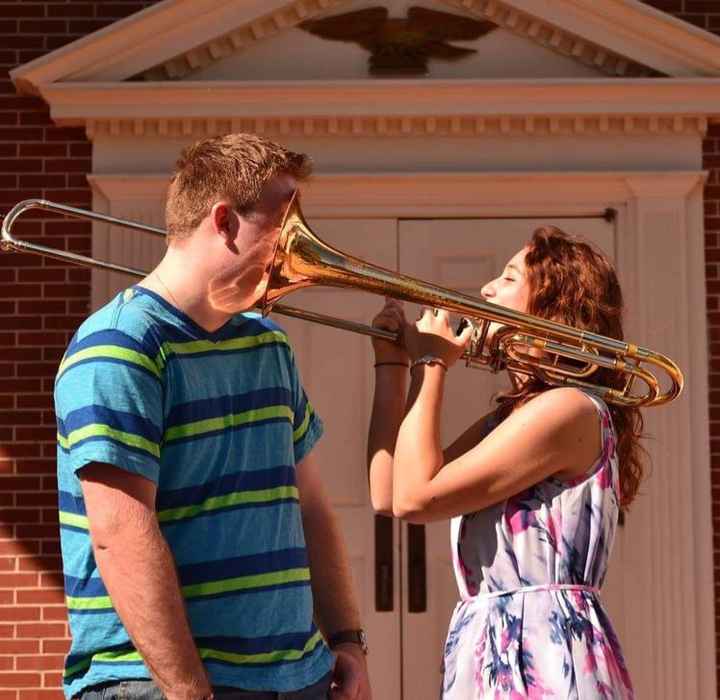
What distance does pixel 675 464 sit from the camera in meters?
5.36

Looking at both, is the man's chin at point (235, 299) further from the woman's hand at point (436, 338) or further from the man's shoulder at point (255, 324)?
the woman's hand at point (436, 338)

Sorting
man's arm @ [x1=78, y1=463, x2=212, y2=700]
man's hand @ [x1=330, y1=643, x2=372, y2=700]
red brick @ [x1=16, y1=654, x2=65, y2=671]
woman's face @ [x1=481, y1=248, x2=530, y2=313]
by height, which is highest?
woman's face @ [x1=481, y1=248, x2=530, y2=313]

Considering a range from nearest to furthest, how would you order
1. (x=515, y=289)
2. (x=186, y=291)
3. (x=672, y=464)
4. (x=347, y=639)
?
(x=186, y=291), (x=347, y=639), (x=515, y=289), (x=672, y=464)

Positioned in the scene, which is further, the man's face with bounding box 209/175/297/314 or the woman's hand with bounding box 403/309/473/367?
the woman's hand with bounding box 403/309/473/367

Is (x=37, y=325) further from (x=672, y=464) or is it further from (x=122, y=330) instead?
(x=122, y=330)

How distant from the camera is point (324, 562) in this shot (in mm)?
2854

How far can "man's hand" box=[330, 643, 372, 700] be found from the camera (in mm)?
2730

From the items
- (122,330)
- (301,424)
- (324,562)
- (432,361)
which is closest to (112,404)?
(122,330)

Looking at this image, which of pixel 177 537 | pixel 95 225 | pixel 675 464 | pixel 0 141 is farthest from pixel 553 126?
pixel 177 537

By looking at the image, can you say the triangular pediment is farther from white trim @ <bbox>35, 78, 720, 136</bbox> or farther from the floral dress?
the floral dress

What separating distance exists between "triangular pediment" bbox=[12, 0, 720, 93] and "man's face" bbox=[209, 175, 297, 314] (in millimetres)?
3013

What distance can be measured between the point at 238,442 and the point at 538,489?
73 cm

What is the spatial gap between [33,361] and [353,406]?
4.19 feet

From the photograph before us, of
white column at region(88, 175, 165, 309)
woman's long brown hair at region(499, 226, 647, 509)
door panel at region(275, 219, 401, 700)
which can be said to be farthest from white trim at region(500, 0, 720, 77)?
woman's long brown hair at region(499, 226, 647, 509)
